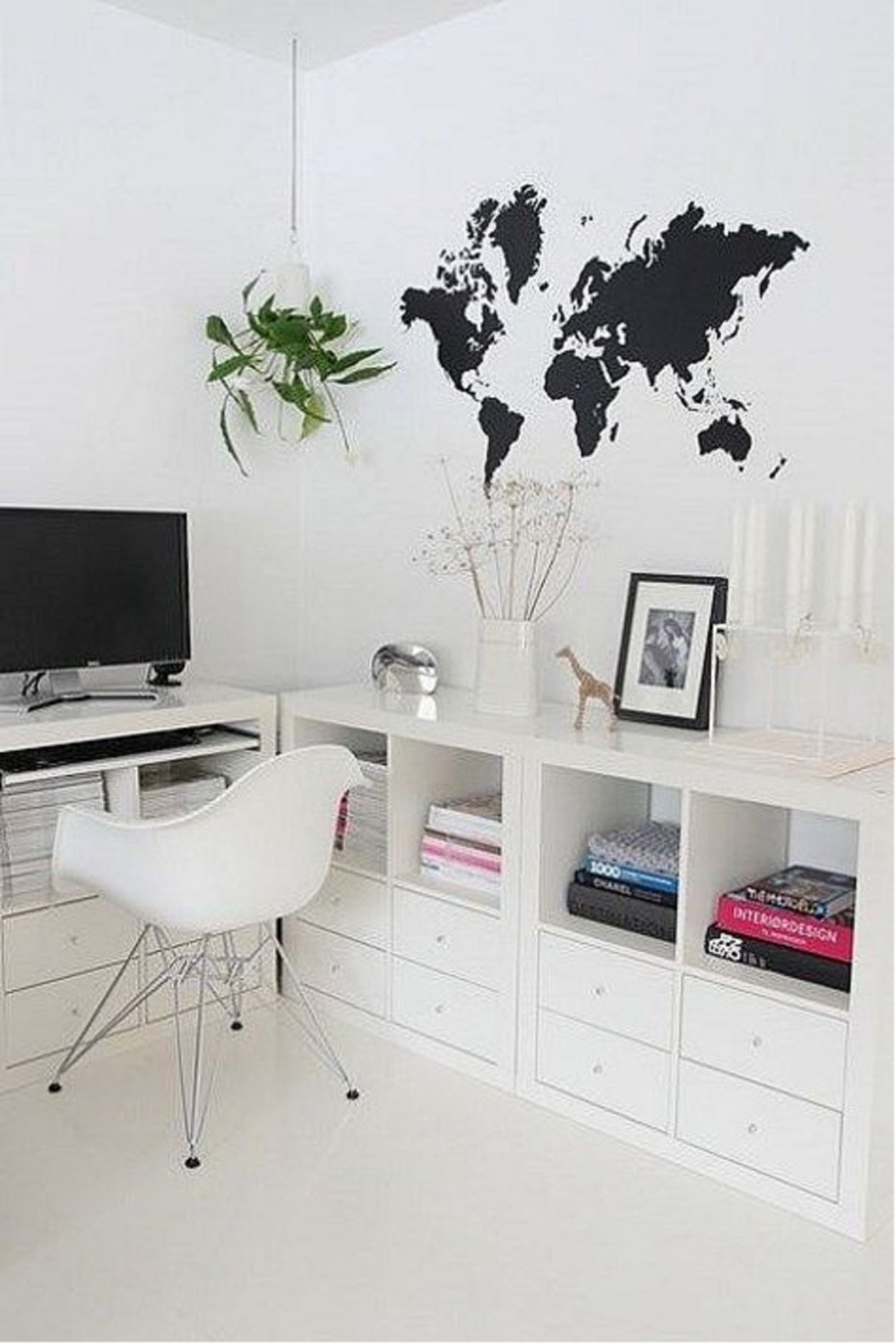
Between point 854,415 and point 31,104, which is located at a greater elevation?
point 31,104

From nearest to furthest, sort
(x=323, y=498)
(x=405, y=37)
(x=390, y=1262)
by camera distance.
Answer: (x=390, y=1262) < (x=405, y=37) < (x=323, y=498)

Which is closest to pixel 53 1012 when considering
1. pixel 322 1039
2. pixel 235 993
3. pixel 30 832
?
pixel 30 832

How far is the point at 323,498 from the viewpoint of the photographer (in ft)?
12.4

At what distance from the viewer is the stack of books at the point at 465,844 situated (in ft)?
9.75

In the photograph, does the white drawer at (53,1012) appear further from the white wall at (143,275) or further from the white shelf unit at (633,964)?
the white wall at (143,275)

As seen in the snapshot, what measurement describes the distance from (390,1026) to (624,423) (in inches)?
60.4

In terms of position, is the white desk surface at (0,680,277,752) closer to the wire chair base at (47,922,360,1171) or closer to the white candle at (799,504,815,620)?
the wire chair base at (47,922,360,1171)

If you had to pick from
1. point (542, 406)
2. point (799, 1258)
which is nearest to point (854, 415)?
point (542, 406)

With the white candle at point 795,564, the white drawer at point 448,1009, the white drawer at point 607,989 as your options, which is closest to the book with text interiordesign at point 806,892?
the white drawer at point 607,989

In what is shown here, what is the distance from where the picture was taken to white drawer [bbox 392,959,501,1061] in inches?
115

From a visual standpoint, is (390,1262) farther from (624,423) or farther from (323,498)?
(323,498)

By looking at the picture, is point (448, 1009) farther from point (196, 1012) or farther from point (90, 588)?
point (90, 588)

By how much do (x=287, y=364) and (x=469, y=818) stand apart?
1366 millimetres

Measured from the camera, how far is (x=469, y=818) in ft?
9.89
